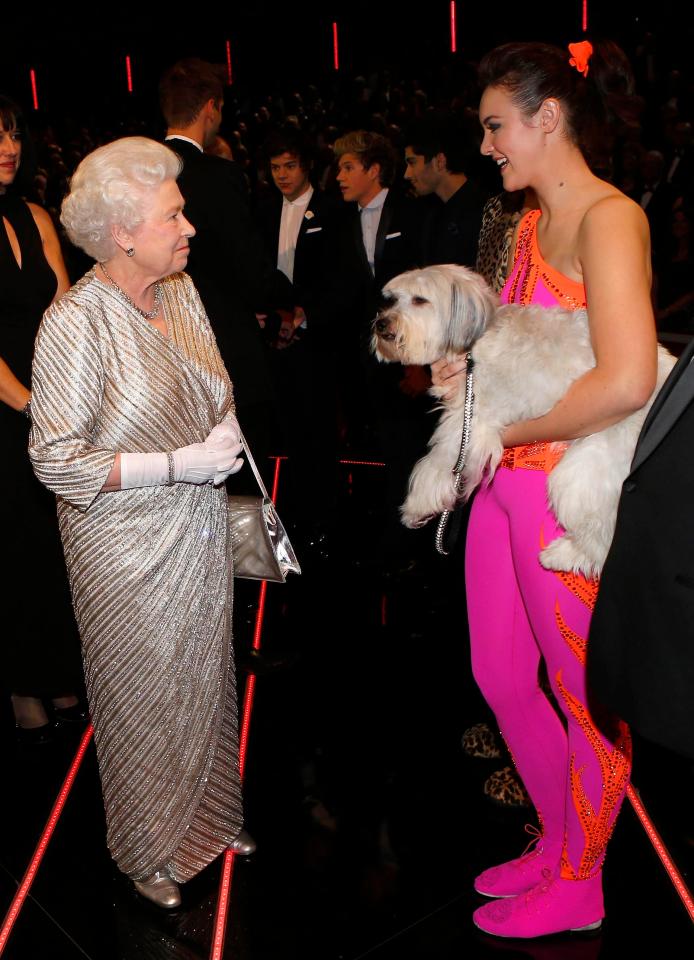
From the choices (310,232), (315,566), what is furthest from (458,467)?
(310,232)

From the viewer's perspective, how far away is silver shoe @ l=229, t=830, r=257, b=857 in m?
2.55

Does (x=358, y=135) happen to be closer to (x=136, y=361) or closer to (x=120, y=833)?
(x=136, y=361)

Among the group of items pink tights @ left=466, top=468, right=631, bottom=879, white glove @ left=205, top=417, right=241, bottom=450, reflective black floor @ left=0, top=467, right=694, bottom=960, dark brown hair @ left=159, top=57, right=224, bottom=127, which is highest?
dark brown hair @ left=159, top=57, right=224, bottom=127

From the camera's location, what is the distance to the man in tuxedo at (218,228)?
3434 mm

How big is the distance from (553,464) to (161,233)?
3.21 feet

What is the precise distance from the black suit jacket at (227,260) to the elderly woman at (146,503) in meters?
1.17

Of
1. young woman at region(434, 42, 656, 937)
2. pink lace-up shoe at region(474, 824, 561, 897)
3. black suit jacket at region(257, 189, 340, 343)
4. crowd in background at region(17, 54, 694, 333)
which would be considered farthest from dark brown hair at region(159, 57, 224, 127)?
pink lace-up shoe at region(474, 824, 561, 897)

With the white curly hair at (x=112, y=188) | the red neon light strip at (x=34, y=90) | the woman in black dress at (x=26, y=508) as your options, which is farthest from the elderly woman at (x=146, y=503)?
the red neon light strip at (x=34, y=90)

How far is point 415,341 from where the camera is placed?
194 centimetres

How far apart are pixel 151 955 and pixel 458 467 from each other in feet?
4.39

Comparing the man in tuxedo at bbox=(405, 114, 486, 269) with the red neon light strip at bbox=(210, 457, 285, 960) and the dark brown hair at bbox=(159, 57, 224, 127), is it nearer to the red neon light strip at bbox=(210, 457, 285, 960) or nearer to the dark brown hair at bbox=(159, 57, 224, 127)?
the dark brown hair at bbox=(159, 57, 224, 127)

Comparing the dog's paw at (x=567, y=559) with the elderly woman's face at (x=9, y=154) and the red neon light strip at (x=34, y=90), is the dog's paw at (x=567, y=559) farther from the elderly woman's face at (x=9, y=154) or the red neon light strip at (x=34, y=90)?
the red neon light strip at (x=34, y=90)

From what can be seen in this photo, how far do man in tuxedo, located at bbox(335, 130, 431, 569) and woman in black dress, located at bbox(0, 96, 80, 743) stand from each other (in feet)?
5.59

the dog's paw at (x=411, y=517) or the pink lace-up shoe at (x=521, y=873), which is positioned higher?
the dog's paw at (x=411, y=517)
